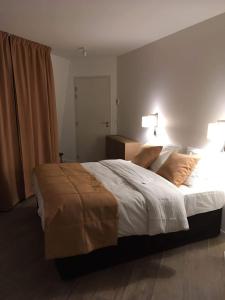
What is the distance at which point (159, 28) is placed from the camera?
3377 millimetres

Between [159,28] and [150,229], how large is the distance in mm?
2653

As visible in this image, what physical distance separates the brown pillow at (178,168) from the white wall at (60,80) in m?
3.33

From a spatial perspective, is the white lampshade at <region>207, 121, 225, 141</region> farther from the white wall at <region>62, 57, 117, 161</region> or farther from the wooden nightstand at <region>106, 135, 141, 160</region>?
the white wall at <region>62, 57, 117, 161</region>

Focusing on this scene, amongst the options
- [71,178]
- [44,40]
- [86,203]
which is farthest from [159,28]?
[86,203]

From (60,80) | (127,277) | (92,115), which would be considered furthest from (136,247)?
(60,80)

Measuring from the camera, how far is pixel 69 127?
19.1ft

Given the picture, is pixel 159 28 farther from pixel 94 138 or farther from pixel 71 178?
pixel 94 138

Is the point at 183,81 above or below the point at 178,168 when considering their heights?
above

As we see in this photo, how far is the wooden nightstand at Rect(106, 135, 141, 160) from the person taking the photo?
4.56 m

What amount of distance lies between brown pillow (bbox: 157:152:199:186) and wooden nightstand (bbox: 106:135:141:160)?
1.53 metres

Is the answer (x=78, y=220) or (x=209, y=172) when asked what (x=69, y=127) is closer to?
(x=209, y=172)

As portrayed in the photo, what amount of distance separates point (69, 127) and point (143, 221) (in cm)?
396

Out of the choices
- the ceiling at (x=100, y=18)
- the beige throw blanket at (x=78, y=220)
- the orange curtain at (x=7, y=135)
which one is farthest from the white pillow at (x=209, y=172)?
the orange curtain at (x=7, y=135)

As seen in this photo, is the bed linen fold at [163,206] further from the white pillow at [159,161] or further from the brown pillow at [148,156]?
the brown pillow at [148,156]
